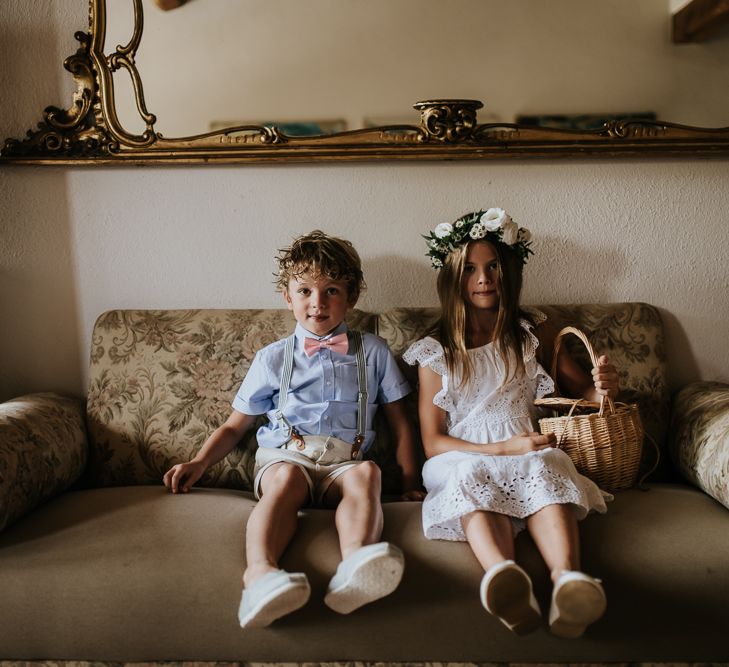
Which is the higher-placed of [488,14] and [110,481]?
[488,14]

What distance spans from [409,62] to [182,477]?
1464 millimetres

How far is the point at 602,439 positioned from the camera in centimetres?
193

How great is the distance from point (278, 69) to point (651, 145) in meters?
1.24

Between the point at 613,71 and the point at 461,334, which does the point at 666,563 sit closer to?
the point at 461,334

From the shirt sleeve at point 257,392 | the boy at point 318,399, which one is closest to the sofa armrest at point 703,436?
the boy at point 318,399

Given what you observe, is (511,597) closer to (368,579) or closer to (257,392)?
(368,579)

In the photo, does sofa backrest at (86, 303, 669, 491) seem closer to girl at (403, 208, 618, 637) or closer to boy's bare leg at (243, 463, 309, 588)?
girl at (403, 208, 618, 637)

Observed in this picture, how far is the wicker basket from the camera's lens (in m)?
1.94

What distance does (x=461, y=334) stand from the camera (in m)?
2.19

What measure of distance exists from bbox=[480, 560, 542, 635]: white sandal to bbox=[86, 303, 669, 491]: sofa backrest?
31.1 inches

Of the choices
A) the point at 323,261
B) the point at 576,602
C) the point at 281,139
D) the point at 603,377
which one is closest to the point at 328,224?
the point at 281,139

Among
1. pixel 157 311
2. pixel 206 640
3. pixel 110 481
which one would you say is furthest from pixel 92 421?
pixel 206 640

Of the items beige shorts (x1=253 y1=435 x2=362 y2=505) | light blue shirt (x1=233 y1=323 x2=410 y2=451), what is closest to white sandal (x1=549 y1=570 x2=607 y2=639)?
beige shorts (x1=253 y1=435 x2=362 y2=505)

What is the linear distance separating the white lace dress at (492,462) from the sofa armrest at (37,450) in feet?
3.33
